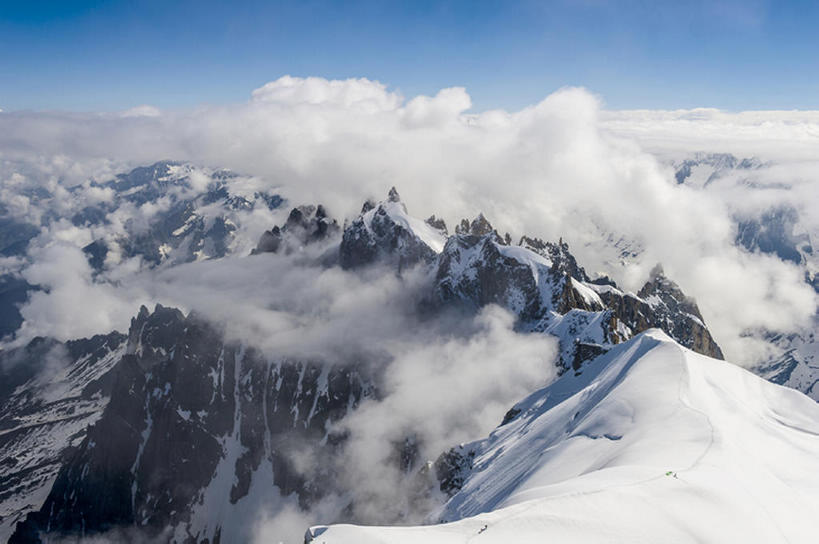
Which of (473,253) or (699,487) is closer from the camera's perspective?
(699,487)

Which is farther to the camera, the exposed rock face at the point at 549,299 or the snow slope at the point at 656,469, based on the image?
the exposed rock face at the point at 549,299

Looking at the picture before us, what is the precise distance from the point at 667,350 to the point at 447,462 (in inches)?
1945

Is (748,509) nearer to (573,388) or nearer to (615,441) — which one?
(615,441)

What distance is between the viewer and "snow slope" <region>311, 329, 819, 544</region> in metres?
23.7

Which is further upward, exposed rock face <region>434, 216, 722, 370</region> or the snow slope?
the snow slope

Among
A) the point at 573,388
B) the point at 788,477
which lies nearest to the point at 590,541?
the point at 788,477

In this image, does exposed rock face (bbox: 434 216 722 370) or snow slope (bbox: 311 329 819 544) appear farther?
exposed rock face (bbox: 434 216 722 370)

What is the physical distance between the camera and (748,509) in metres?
25.4

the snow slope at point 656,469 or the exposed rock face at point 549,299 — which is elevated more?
the snow slope at point 656,469

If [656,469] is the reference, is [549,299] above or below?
below

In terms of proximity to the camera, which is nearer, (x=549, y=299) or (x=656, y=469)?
(x=656, y=469)

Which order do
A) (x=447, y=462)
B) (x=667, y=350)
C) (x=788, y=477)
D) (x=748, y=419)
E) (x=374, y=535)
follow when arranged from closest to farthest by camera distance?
(x=374, y=535) → (x=788, y=477) → (x=748, y=419) → (x=667, y=350) → (x=447, y=462)

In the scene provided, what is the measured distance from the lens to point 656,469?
2928cm

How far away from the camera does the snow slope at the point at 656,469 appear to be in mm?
23672
